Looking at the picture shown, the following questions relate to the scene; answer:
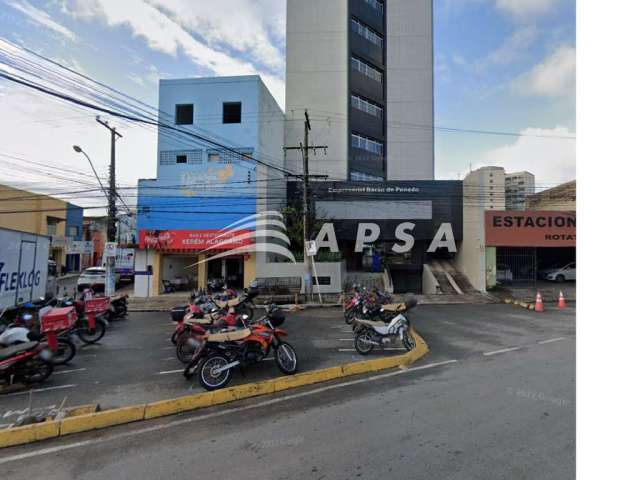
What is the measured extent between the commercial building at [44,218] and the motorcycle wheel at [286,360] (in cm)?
2076

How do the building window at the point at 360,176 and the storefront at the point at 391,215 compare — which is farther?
the building window at the point at 360,176

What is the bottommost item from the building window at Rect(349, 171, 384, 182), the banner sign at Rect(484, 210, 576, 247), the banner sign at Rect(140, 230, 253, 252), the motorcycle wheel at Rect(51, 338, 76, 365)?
the motorcycle wheel at Rect(51, 338, 76, 365)

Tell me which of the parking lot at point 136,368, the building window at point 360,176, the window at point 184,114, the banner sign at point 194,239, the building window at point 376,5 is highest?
the building window at point 376,5

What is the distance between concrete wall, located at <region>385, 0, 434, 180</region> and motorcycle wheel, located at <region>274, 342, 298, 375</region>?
24.7m

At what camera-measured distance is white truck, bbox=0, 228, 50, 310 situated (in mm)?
9062

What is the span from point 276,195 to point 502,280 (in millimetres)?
14019

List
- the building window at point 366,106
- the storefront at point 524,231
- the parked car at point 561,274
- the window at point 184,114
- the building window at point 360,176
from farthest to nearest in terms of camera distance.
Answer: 1. the building window at point 366,106
2. the building window at point 360,176
3. the parked car at point 561,274
4. the window at point 184,114
5. the storefront at point 524,231

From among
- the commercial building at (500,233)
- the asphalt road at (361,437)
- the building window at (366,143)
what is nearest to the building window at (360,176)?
the building window at (366,143)

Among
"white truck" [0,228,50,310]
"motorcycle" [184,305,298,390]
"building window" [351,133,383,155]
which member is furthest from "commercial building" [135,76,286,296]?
"motorcycle" [184,305,298,390]

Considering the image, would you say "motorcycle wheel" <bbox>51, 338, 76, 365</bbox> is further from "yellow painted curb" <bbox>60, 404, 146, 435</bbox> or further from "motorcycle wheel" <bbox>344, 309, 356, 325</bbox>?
"motorcycle wheel" <bbox>344, 309, 356, 325</bbox>

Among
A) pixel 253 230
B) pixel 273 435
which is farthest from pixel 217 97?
pixel 273 435

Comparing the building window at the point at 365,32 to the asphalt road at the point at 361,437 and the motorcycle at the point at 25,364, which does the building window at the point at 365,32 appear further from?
the motorcycle at the point at 25,364

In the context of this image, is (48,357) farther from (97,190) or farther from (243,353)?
(97,190)

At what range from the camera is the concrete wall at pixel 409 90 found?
2939 cm
